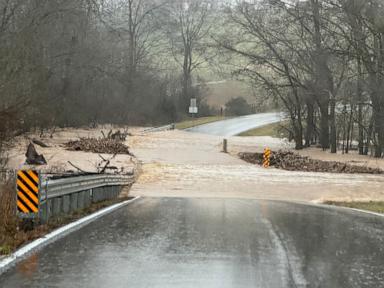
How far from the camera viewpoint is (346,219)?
41.8 ft

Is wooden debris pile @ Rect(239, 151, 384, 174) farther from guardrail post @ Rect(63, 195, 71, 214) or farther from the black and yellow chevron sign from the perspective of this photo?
the black and yellow chevron sign

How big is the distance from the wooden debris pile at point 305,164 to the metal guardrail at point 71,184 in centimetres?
2089

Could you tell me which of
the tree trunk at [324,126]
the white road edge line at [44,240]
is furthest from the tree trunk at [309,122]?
the white road edge line at [44,240]

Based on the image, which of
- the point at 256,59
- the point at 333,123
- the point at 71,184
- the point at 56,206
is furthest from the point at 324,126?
the point at 56,206

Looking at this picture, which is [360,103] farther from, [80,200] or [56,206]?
[56,206]

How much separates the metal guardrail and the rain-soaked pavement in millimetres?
884

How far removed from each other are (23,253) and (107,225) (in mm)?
2935

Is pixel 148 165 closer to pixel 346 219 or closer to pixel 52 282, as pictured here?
pixel 346 219

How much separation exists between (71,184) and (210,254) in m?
4.51

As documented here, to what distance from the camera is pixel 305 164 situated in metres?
36.7

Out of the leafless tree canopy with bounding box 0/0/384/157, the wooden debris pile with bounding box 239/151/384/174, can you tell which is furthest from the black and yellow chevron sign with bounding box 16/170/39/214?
the wooden debris pile with bounding box 239/151/384/174

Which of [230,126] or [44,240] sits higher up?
[230,126]

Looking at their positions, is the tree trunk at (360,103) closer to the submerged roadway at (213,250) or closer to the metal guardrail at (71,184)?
the submerged roadway at (213,250)

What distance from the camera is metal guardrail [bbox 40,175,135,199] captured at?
32.6 ft
